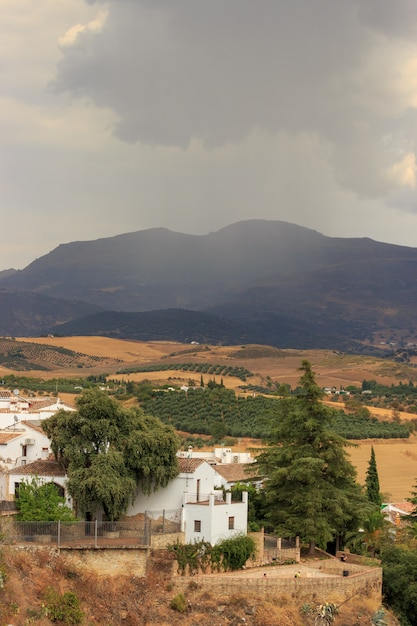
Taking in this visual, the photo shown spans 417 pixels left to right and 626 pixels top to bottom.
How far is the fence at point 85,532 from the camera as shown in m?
41.1

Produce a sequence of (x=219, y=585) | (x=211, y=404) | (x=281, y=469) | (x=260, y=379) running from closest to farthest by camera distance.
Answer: (x=219, y=585)
(x=281, y=469)
(x=211, y=404)
(x=260, y=379)

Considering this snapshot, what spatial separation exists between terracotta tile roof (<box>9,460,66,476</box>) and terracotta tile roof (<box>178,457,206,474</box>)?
18.1ft

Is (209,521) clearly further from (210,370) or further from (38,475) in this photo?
(210,370)

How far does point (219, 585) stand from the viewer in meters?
41.6

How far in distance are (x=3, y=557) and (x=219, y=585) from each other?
882cm

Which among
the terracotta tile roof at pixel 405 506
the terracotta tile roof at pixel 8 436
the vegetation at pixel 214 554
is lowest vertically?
the terracotta tile roof at pixel 405 506

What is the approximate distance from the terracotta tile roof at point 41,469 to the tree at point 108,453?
0.61 m

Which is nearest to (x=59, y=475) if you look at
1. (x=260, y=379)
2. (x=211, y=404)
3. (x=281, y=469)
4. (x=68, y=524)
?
(x=68, y=524)

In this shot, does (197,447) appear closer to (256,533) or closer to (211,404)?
(211,404)

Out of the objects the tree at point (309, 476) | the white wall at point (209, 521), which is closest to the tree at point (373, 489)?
the tree at point (309, 476)

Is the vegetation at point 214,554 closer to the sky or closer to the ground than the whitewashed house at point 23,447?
closer to the ground

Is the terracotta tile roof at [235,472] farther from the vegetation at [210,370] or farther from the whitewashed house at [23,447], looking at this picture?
the vegetation at [210,370]

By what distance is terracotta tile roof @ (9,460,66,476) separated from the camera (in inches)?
1815

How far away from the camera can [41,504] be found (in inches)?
1704
